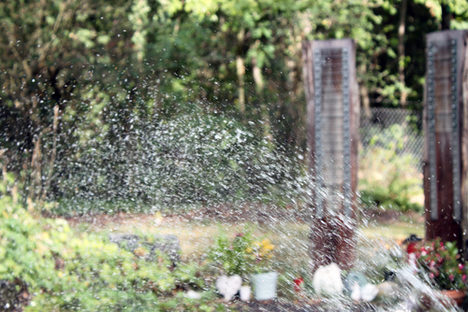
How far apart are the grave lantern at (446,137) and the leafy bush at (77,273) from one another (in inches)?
72.8

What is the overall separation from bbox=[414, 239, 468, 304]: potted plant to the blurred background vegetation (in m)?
1.57

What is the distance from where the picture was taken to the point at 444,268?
11.8 feet

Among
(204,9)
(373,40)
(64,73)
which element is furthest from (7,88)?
(373,40)

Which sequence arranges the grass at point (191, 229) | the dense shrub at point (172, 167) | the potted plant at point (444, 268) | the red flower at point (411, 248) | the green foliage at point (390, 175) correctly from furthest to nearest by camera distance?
the green foliage at point (390, 175) → the dense shrub at point (172, 167) → the grass at point (191, 229) → the red flower at point (411, 248) → the potted plant at point (444, 268)

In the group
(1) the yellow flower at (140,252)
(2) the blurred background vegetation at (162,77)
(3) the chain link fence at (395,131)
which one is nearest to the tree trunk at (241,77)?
(2) the blurred background vegetation at (162,77)

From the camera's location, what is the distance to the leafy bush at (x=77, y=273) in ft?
11.0

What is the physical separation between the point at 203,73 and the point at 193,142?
3.64 metres

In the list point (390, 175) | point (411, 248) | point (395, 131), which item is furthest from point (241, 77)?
point (411, 248)

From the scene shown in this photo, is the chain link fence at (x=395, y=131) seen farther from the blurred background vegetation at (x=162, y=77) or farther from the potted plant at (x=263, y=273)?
the potted plant at (x=263, y=273)

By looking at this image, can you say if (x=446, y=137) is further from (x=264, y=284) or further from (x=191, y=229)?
(x=191, y=229)

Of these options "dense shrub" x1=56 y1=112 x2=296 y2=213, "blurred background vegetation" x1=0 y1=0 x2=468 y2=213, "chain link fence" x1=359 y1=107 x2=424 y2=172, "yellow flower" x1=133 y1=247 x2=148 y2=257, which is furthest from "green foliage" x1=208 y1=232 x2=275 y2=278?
"chain link fence" x1=359 y1=107 x2=424 y2=172

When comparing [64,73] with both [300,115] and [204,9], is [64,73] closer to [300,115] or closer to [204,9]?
[204,9]

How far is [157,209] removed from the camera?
4.55m

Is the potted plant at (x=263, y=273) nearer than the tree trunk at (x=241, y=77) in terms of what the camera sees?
Yes
